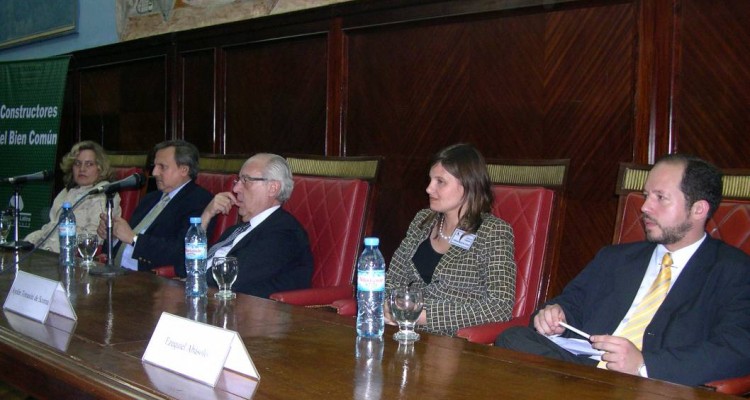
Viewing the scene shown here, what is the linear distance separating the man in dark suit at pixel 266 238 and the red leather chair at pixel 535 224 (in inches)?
31.5

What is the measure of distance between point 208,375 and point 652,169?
1.42 metres

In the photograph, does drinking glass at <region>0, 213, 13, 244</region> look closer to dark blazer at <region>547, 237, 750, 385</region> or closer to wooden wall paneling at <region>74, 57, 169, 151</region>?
wooden wall paneling at <region>74, 57, 169, 151</region>

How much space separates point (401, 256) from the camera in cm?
267

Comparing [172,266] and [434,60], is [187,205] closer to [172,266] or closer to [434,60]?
[172,266]

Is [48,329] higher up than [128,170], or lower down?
lower down

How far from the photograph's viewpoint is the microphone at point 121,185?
8.50ft

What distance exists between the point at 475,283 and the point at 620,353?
2.39ft

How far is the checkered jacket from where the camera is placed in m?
2.30

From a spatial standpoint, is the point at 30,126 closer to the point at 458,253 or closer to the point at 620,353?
the point at 458,253

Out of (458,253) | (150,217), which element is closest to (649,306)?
(458,253)

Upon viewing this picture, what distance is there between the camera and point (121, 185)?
8.63ft

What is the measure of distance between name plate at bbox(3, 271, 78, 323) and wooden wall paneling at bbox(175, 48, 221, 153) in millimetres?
2892

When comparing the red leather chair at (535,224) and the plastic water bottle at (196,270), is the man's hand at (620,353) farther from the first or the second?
the plastic water bottle at (196,270)

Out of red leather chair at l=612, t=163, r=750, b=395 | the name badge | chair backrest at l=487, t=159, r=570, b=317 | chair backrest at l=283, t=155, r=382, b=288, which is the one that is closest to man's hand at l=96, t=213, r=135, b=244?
chair backrest at l=283, t=155, r=382, b=288
